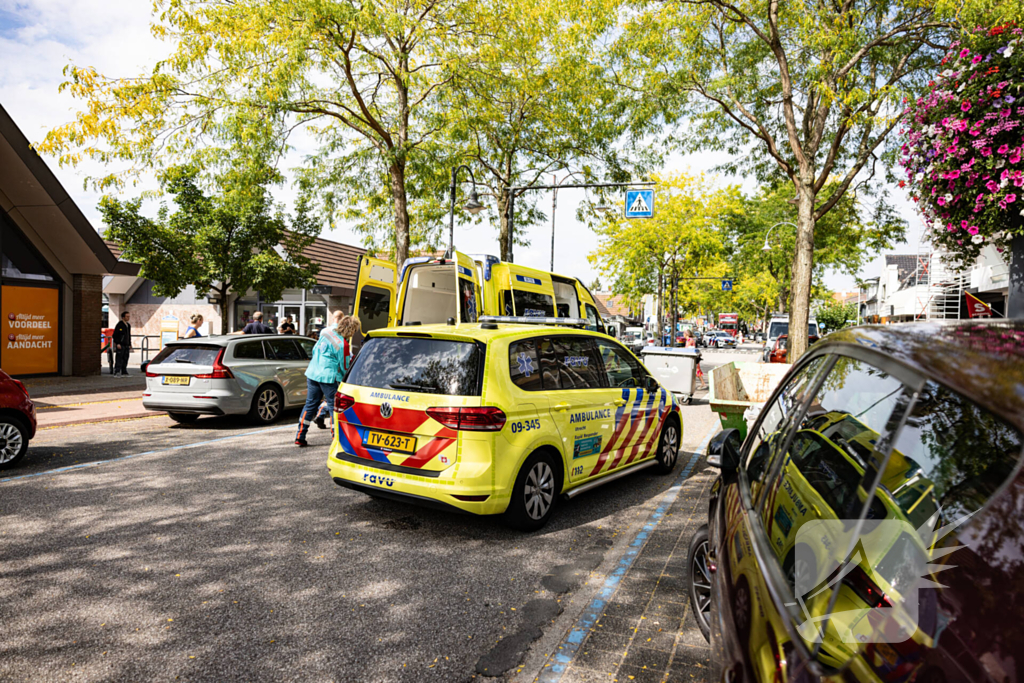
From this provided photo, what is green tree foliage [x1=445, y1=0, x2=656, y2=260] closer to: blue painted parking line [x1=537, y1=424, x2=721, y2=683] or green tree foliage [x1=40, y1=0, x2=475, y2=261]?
green tree foliage [x1=40, y1=0, x2=475, y2=261]

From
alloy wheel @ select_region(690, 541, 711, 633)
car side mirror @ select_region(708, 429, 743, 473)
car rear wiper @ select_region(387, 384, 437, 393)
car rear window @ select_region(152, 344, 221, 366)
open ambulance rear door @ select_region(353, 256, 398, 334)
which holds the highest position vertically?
open ambulance rear door @ select_region(353, 256, 398, 334)

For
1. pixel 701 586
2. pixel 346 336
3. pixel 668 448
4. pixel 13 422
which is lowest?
pixel 701 586

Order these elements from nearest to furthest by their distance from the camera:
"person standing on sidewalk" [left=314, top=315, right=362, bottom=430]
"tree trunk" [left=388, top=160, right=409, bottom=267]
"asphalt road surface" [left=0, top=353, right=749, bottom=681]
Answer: "asphalt road surface" [left=0, top=353, right=749, bottom=681] → "person standing on sidewalk" [left=314, top=315, right=362, bottom=430] → "tree trunk" [left=388, top=160, right=409, bottom=267]

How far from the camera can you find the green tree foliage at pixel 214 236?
1764 centimetres

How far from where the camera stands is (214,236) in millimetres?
18750

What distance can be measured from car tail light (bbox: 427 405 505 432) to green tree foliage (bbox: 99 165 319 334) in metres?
14.2

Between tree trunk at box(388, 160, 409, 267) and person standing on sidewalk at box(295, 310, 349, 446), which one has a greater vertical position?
tree trunk at box(388, 160, 409, 267)

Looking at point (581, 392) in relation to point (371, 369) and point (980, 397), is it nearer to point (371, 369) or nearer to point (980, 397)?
point (371, 369)

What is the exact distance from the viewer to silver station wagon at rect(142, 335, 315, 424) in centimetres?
989

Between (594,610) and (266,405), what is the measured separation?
8.30 meters

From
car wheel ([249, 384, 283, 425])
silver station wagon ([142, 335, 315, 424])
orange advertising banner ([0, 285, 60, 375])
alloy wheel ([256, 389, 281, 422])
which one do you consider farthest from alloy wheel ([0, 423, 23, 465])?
orange advertising banner ([0, 285, 60, 375])

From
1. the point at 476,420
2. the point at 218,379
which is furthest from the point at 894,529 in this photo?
the point at 218,379

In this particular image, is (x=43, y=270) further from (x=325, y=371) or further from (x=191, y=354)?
(x=325, y=371)

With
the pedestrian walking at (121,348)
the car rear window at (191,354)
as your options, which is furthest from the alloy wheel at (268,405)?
the pedestrian walking at (121,348)
